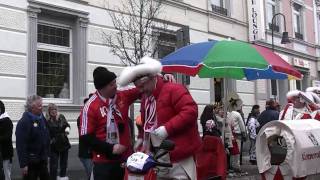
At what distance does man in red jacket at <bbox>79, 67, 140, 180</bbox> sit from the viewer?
5.37 m

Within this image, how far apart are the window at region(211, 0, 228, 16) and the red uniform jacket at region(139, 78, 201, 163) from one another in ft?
52.3

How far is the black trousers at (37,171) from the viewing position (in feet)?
29.1

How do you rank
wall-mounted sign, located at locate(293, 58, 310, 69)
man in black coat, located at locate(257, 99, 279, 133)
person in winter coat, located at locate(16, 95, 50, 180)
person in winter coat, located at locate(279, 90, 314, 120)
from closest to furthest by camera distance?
1. person in winter coat, located at locate(279, 90, 314, 120)
2. person in winter coat, located at locate(16, 95, 50, 180)
3. man in black coat, located at locate(257, 99, 279, 133)
4. wall-mounted sign, located at locate(293, 58, 310, 69)

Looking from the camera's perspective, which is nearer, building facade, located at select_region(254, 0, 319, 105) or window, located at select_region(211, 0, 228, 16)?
window, located at select_region(211, 0, 228, 16)

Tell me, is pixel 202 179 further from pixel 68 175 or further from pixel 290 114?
pixel 68 175

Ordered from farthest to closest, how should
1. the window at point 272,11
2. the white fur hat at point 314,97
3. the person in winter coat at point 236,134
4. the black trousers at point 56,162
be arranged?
1. the window at point 272,11
2. the person in winter coat at point 236,134
3. the black trousers at point 56,162
4. the white fur hat at point 314,97

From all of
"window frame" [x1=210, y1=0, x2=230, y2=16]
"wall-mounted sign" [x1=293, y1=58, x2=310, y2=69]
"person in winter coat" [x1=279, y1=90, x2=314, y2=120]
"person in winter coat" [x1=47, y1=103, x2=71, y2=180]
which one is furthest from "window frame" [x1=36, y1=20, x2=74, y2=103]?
"wall-mounted sign" [x1=293, y1=58, x2=310, y2=69]

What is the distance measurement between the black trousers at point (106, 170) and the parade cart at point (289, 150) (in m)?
2.44

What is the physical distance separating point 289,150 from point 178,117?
245 cm

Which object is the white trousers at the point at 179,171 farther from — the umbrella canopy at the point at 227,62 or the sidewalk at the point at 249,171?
the sidewalk at the point at 249,171

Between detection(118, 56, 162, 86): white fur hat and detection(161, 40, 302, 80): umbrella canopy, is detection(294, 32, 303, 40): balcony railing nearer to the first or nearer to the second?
detection(161, 40, 302, 80): umbrella canopy

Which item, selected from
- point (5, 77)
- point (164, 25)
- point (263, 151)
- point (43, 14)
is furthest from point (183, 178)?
point (164, 25)

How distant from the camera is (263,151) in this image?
23.8 ft

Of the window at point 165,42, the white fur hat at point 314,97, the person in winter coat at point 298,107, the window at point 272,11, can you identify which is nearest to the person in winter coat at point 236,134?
the window at point 165,42
